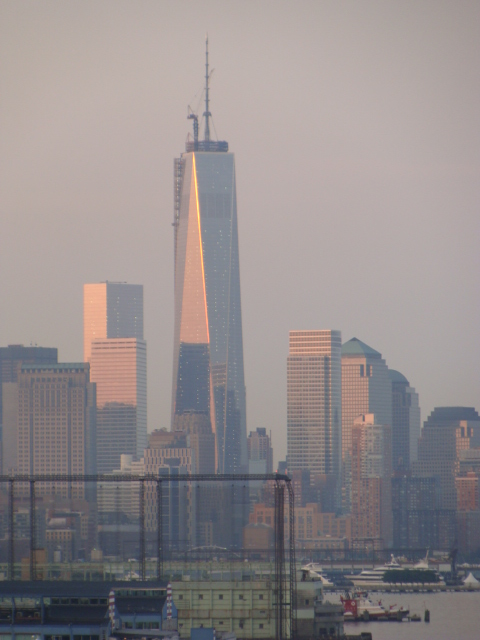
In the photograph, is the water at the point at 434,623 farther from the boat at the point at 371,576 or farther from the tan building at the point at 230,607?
the boat at the point at 371,576

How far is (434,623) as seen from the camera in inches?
3605

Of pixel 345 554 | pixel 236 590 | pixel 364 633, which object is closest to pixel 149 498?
pixel 345 554

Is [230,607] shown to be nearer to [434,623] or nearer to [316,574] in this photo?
[434,623]

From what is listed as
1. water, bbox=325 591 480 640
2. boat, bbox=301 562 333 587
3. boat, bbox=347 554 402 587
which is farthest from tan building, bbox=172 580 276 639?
boat, bbox=347 554 402 587

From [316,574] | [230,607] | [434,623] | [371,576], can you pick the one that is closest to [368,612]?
[434,623]

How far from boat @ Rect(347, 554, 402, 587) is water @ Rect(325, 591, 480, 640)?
20.7 metres

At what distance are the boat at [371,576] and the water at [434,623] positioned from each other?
20.7m

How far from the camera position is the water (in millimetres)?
81188

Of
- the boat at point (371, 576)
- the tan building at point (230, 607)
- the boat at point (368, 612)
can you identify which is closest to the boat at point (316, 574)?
the boat at point (368, 612)

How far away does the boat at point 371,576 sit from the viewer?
5743 inches

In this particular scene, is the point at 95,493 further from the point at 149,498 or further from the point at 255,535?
the point at 255,535

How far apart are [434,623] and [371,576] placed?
60689mm

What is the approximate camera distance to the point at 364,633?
78750 millimetres

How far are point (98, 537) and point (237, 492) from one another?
3343cm
